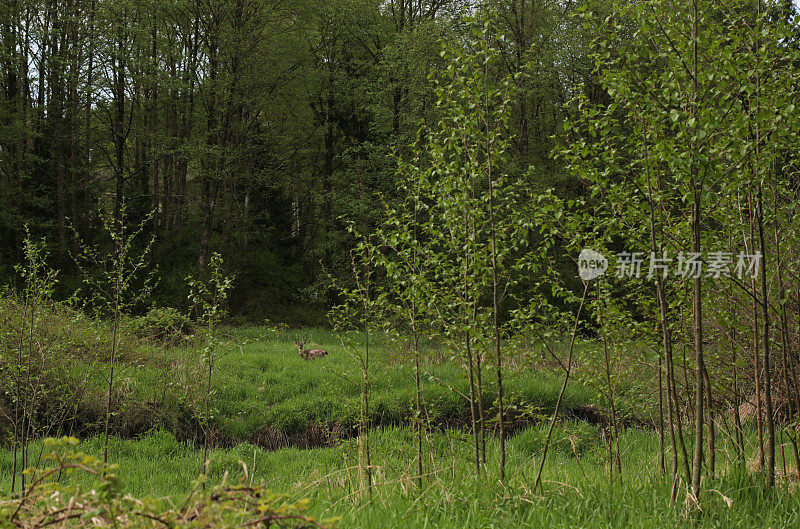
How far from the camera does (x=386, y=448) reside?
7.15 metres

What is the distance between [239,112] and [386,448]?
1515 cm

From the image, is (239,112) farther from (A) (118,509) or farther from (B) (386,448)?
(A) (118,509)

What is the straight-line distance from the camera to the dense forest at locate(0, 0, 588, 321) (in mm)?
17516

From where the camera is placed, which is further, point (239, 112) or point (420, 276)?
point (239, 112)

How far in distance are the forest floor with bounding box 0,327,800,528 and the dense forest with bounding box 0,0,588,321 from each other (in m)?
6.62

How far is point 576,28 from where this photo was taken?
20.1m

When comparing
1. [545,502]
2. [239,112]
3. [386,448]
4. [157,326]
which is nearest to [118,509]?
[545,502]

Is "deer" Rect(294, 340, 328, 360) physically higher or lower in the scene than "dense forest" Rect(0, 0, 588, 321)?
lower

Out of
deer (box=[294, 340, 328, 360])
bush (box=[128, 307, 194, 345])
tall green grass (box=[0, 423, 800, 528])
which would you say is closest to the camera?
tall green grass (box=[0, 423, 800, 528])

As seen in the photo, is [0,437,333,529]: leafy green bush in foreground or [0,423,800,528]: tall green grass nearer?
[0,437,333,529]: leafy green bush in foreground

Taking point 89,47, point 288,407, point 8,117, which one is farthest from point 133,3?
point 288,407

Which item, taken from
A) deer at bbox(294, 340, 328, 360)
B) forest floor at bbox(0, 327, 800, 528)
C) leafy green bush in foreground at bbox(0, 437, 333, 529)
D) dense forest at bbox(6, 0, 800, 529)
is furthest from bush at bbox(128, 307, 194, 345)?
leafy green bush in foreground at bbox(0, 437, 333, 529)

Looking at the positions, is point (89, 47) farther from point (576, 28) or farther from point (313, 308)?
point (576, 28)

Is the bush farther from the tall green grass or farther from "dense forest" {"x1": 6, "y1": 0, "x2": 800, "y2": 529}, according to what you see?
the tall green grass
